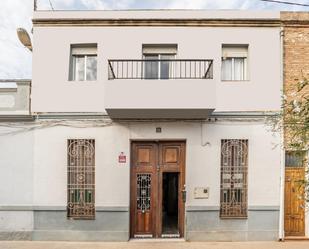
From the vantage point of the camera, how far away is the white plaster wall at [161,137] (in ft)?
25.8

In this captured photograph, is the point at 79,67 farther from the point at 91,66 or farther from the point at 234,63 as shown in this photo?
the point at 234,63

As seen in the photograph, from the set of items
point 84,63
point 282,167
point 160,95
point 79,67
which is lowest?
point 282,167

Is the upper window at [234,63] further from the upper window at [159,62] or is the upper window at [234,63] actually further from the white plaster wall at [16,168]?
the white plaster wall at [16,168]

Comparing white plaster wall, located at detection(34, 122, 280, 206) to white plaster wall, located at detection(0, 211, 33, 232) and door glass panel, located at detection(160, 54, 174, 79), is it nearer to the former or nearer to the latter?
white plaster wall, located at detection(0, 211, 33, 232)

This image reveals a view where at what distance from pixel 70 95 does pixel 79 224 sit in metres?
3.61

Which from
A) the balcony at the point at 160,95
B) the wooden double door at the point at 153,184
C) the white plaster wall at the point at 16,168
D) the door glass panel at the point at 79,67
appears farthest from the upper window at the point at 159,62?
the white plaster wall at the point at 16,168

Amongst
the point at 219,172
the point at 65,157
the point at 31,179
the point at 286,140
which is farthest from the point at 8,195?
the point at 286,140

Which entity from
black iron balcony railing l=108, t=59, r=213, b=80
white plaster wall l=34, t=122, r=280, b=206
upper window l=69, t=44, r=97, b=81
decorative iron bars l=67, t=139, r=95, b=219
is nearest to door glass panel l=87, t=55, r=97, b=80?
upper window l=69, t=44, r=97, b=81

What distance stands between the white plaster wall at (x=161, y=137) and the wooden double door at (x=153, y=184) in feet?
0.78

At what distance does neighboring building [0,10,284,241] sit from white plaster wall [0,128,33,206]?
0.04 metres

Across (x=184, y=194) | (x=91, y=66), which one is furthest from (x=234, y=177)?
(x=91, y=66)

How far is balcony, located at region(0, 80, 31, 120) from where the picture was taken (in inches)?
312

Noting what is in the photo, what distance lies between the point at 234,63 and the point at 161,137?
3.09 metres

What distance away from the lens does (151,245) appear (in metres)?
7.48
